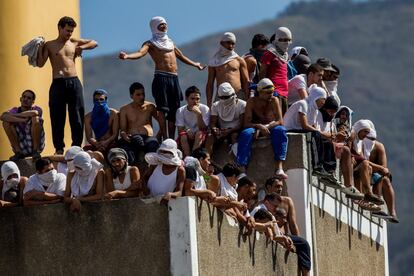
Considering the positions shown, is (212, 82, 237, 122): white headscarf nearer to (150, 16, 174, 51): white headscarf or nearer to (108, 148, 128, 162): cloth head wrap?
(150, 16, 174, 51): white headscarf

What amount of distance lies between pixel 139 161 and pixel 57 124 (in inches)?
66.6

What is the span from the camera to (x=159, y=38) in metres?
35.1

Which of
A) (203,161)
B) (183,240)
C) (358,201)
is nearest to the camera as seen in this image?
(183,240)

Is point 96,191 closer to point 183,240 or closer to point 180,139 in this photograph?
point 183,240

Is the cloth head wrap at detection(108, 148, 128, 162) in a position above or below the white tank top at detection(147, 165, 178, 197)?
above

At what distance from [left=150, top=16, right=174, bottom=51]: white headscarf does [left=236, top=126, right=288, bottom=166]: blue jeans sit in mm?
2386

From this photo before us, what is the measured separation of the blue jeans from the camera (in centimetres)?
3338

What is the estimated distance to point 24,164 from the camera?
32.9m

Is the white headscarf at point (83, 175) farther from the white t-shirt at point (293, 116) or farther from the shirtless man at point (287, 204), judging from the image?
the white t-shirt at point (293, 116)

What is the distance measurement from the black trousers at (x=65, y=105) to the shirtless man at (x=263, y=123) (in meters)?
2.73

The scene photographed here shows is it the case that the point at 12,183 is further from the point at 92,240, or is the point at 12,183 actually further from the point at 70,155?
the point at 92,240

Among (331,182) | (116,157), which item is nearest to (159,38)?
(331,182)

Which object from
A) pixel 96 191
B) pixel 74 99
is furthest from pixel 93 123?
pixel 96 191

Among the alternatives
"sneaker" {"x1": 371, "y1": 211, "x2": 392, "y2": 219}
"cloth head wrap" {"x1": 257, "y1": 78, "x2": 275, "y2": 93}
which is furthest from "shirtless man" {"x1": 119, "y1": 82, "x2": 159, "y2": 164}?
"sneaker" {"x1": 371, "y1": 211, "x2": 392, "y2": 219}
